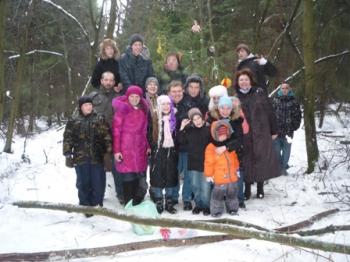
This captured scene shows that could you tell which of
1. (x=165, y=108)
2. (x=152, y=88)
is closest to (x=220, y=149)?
(x=165, y=108)

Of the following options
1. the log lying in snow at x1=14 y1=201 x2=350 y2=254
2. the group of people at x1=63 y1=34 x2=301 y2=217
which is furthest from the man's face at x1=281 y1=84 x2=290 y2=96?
the log lying in snow at x1=14 y1=201 x2=350 y2=254

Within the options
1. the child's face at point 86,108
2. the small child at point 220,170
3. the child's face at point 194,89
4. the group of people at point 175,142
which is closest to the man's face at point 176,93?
the group of people at point 175,142

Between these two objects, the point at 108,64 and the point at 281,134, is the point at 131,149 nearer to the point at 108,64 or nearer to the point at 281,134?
the point at 108,64

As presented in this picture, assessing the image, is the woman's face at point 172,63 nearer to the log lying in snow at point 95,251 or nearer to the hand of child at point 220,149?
the hand of child at point 220,149

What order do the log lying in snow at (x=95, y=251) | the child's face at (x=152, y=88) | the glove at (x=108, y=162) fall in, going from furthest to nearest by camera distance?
the glove at (x=108, y=162) < the child's face at (x=152, y=88) < the log lying in snow at (x=95, y=251)

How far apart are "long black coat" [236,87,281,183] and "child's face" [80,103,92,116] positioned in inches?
98.2

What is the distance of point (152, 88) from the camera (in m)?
6.98

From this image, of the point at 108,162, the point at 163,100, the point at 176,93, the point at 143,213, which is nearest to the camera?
the point at 143,213

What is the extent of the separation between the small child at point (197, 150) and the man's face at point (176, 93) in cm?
46

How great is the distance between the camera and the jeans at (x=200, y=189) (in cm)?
641

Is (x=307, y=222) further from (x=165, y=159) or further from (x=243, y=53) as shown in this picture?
(x=243, y=53)

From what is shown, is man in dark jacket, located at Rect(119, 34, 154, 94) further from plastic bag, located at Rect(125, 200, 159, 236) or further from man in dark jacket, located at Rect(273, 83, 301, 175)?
man in dark jacket, located at Rect(273, 83, 301, 175)

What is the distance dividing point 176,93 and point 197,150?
1046 mm

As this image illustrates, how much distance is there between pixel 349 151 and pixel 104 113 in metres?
4.77
